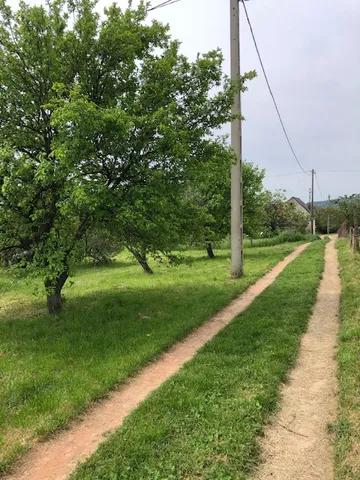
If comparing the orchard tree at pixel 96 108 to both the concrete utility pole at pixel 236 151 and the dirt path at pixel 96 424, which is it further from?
the concrete utility pole at pixel 236 151

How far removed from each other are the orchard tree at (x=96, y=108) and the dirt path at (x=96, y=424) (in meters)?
2.67

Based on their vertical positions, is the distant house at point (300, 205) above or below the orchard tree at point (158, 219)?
above

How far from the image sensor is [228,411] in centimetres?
378

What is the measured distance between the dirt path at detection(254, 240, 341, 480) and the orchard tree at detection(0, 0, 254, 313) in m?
4.03

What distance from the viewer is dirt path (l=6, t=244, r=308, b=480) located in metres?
3.18

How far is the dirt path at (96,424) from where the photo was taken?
10.4 ft

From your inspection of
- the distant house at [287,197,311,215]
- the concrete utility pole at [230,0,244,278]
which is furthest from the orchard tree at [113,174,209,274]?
the distant house at [287,197,311,215]

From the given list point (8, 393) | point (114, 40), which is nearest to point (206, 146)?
point (114, 40)

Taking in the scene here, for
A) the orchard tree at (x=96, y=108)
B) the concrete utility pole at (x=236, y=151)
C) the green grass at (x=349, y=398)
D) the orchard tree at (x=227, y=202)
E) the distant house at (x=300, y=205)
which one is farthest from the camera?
the distant house at (x=300, y=205)

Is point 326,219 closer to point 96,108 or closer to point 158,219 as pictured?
point 158,219

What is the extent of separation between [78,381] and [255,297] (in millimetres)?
5951

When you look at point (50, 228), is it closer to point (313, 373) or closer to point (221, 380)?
point (221, 380)

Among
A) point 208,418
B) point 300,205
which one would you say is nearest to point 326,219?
point 300,205

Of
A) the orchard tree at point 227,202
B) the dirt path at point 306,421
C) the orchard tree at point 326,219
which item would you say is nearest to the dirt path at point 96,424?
the dirt path at point 306,421
